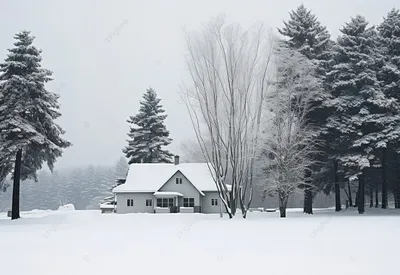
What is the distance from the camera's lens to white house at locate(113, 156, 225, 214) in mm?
46500

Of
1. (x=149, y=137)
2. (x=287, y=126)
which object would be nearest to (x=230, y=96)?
(x=287, y=126)

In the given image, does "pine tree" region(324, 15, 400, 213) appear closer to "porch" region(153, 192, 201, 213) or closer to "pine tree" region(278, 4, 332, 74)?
"pine tree" region(278, 4, 332, 74)

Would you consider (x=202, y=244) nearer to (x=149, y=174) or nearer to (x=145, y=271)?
(x=145, y=271)

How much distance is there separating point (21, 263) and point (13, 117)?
862 inches

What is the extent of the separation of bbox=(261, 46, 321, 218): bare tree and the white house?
16.3 meters

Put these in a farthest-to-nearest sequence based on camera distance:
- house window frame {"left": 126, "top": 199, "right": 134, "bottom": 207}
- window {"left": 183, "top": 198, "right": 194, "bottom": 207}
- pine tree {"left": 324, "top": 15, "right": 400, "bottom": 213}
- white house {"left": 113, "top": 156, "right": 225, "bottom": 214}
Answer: window {"left": 183, "top": 198, "right": 194, "bottom": 207} → house window frame {"left": 126, "top": 199, "right": 134, "bottom": 207} → white house {"left": 113, "top": 156, "right": 225, "bottom": 214} → pine tree {"left": 324, "top": 15, "right": 400, "bottom": 213}

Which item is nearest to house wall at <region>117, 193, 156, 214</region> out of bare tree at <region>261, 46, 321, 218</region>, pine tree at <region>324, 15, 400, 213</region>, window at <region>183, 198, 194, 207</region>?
window at <region>183, 198, 194, 207</region>

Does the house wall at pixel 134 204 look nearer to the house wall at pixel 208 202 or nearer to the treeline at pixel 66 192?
the house wall at pixel 208 202

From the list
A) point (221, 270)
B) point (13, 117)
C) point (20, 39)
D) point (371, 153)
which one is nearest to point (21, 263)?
point (221, 270)

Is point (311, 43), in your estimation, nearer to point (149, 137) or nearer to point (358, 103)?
point (358, 103)

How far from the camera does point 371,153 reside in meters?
33.2

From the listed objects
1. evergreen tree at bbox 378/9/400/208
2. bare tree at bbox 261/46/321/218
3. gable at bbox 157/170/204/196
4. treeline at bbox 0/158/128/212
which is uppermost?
evergreen tree at bbox 378/9/400/208

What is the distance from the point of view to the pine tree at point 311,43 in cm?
3488

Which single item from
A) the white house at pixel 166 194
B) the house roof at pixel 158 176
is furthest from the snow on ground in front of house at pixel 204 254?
the house roof at pixel 158 176
